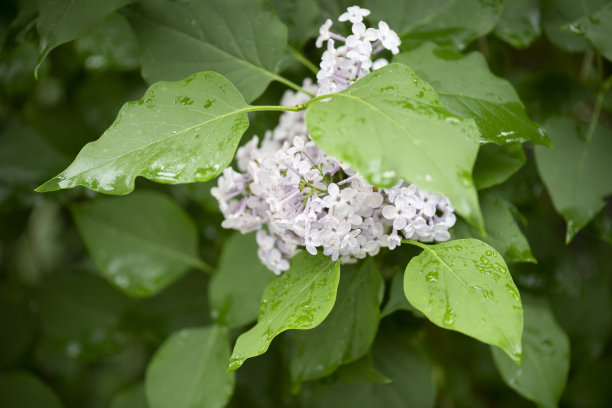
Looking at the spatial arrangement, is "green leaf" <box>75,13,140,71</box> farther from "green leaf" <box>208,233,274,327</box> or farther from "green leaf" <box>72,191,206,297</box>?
"green leaf" <box>208,233,274,327</box>

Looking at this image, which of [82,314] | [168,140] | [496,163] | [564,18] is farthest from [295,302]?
[82,314]

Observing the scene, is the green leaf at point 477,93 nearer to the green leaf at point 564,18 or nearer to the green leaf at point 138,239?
the green leaf at point 564,18

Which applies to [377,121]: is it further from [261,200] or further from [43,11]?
[43,11]

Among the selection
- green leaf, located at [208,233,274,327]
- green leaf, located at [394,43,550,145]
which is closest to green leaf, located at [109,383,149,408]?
green leaf, located at [208,233,274,327]

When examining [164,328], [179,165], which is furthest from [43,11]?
[164,328]

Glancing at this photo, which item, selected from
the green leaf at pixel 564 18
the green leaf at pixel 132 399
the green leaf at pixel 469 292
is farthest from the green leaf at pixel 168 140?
the green leaf at pixel 132 399
